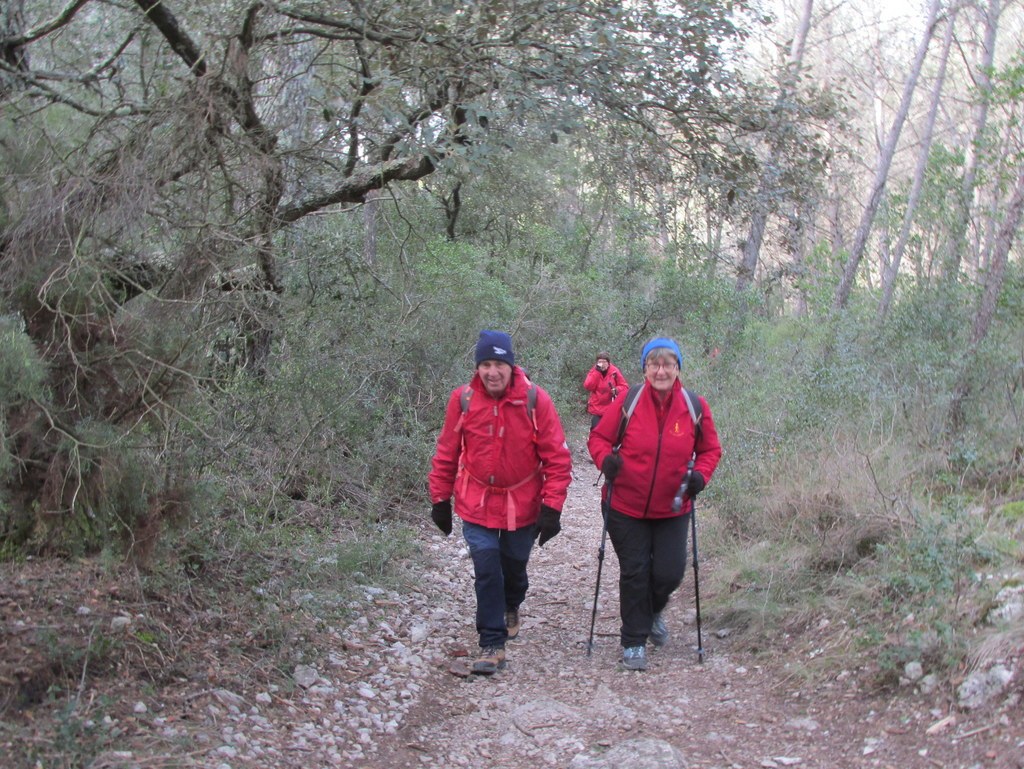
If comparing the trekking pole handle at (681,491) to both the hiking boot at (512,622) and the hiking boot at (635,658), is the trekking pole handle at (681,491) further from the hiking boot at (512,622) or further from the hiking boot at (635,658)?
the hiking boot at (512,622)

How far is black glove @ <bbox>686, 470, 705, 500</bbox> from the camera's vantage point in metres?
5.23

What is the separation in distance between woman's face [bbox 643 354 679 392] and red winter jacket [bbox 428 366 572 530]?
1.95ft

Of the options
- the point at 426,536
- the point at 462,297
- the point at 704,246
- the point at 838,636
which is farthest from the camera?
the point at 462,297

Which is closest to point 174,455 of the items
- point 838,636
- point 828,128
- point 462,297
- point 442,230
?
point 838,636

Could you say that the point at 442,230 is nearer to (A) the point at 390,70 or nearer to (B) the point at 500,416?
(A) the point at 390,70

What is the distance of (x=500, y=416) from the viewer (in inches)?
207

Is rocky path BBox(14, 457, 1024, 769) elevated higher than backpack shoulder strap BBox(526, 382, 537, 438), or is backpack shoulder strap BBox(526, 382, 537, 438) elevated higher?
backpack shoulder strap BBox(526, 382, 537, 438)

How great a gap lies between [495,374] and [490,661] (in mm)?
1713

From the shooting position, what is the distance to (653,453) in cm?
530

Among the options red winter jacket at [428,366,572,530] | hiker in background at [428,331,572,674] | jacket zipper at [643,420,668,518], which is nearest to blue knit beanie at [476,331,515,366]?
hiker in background at [428,331,572,674]

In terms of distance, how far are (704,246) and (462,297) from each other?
5.43 metres

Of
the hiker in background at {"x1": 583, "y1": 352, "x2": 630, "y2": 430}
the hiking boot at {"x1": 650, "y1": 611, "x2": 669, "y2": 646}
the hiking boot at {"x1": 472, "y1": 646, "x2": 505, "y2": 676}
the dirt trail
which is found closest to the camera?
the dirt trail

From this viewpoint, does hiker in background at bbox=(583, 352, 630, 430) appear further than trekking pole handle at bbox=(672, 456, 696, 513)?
Yes

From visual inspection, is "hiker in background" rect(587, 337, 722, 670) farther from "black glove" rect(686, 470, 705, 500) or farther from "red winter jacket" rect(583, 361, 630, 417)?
"red winter jacket" rect(583, 361, 630, 417)
